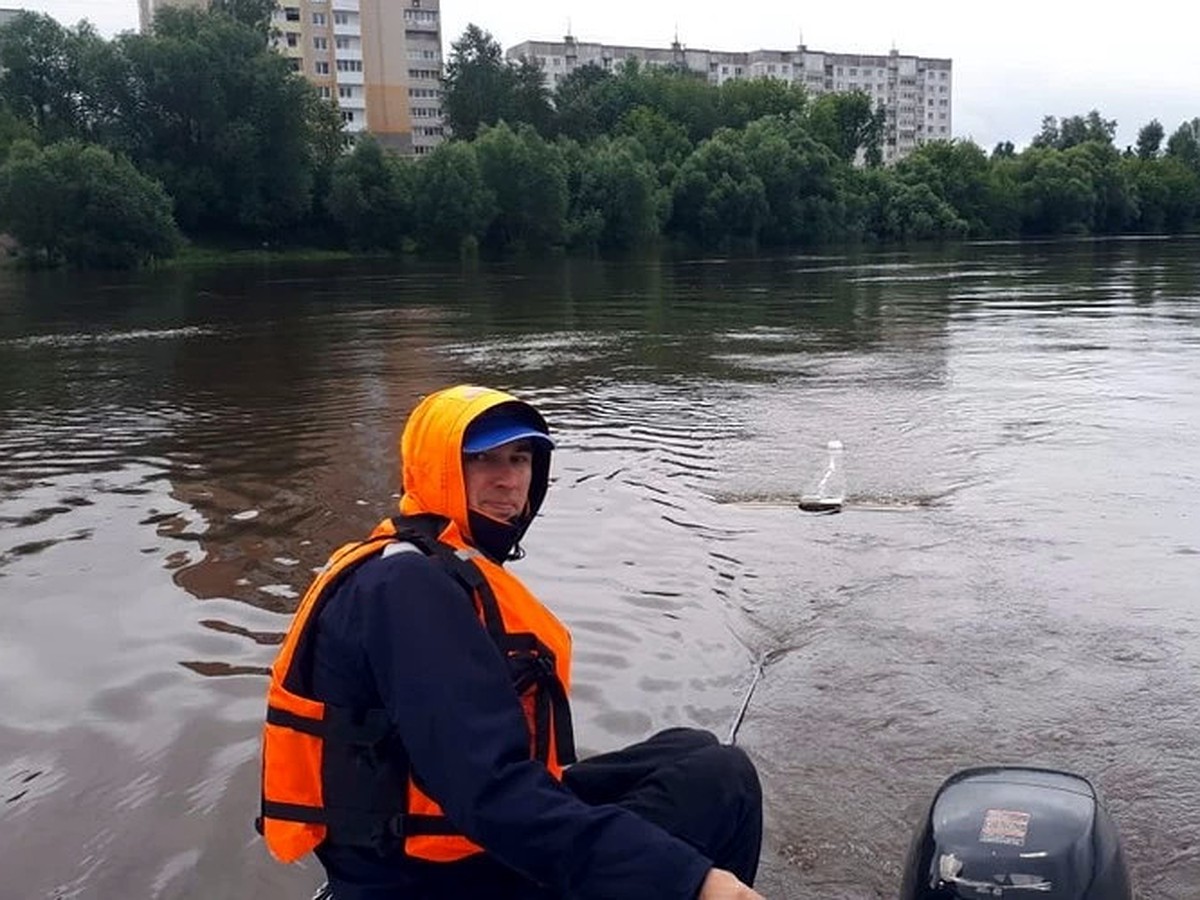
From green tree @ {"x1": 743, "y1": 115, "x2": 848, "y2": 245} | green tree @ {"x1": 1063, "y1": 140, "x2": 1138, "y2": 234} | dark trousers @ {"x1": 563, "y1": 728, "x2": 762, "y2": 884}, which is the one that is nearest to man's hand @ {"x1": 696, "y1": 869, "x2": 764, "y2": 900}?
dark trousers @ {"x1": 563, "y1": 728, "x2": 762, "y2": 884}

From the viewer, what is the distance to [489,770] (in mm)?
2184

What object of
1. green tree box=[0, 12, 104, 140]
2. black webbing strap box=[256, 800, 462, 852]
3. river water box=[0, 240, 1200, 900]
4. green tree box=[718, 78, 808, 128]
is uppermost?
green tree box=[718, 78, 808, 128]

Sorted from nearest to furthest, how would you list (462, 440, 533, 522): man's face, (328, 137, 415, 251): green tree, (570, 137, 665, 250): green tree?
(462, 440, 533, 522): man's face, (328, 137, 415, 251): green tree, (570, 137, 665, 250): green tree

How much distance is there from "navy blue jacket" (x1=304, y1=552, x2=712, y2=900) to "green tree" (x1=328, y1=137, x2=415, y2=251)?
6672 cm

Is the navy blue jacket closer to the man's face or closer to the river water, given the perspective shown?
the man's face

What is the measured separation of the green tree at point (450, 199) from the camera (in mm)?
66312

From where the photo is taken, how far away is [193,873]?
4.21 meters

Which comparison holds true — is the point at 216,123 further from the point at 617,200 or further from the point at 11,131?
the point at 617,200

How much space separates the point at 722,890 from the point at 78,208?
56635mm

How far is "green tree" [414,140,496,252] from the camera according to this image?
66.3m

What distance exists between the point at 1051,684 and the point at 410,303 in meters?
27.7

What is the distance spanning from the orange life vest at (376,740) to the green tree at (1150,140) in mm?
166140

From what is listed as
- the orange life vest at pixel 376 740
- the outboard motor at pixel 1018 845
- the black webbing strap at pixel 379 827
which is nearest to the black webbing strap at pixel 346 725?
the orange life vest at pixel 376 740

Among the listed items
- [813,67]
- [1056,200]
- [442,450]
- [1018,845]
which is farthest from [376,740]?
[813,67]
